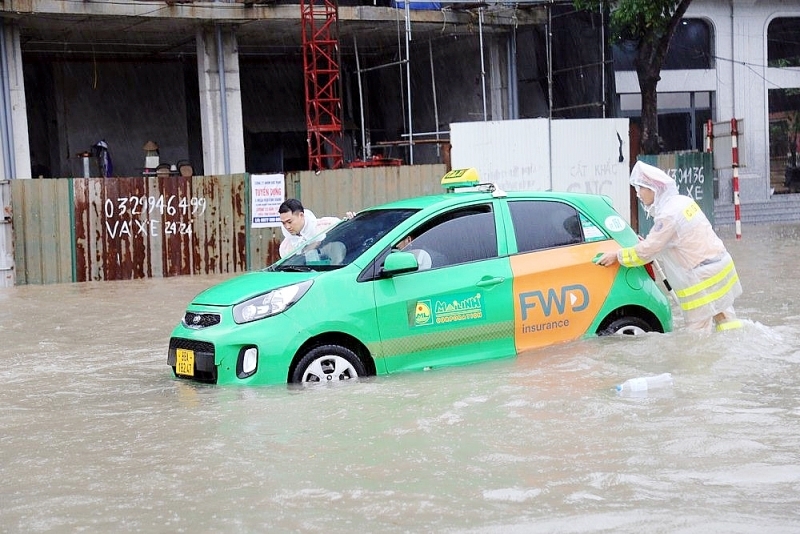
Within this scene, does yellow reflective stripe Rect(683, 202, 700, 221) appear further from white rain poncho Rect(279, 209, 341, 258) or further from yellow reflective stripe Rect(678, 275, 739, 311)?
white rain poncho Rect(279, 209, 341, 258)

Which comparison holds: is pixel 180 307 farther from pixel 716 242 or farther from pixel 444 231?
pixel 716 242

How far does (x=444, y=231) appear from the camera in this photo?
8250mm

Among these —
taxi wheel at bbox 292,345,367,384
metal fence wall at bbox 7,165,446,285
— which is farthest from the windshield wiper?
metal fence wall at bbox 7,165,446,285

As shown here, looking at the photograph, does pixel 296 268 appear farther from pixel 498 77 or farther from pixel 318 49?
pixel 498 77

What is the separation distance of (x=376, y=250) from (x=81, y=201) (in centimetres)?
1073

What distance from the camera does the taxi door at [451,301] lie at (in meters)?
7.85

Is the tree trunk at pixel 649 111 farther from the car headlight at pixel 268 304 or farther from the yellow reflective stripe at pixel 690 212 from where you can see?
the car headlight at pixel 268 304

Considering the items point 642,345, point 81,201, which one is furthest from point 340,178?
point 642,345

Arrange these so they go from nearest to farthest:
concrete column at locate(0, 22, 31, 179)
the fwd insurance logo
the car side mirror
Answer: the car side mirror < the fwd insurance logo < concrete column at locate(0, 22, 31, 179)

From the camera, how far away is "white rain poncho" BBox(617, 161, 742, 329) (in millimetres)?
8758

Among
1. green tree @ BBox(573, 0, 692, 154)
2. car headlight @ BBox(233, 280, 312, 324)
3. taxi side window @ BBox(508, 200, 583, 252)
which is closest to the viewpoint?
car headlight @ BBox(233, 280, 312, 324)

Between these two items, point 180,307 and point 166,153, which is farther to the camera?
point 166,153

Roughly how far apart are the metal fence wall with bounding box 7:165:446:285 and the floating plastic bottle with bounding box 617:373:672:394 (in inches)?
454

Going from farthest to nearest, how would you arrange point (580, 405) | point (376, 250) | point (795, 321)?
1. point (795, 321)
2. point (376, 250)
3. point (580, 405)
